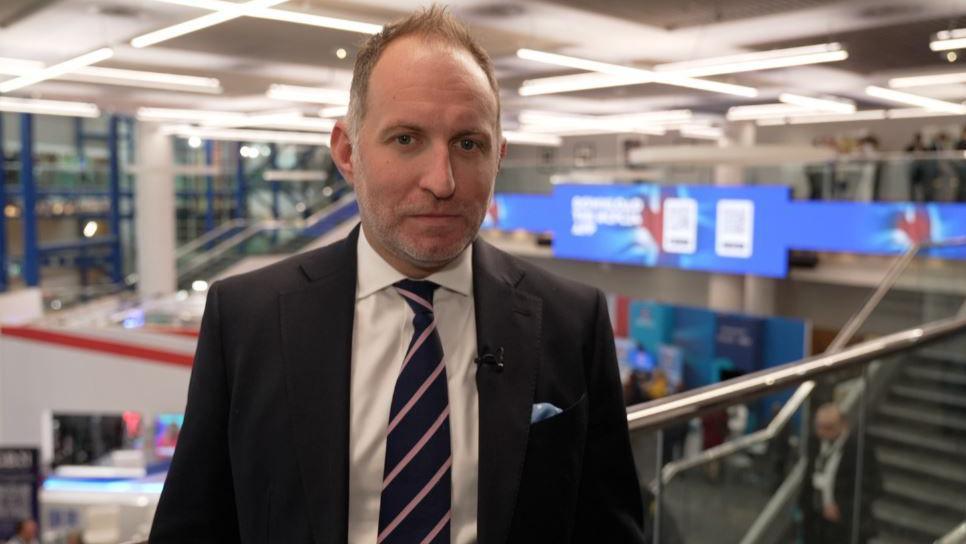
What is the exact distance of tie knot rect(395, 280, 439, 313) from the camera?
4.00 feet

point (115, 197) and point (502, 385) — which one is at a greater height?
point (502, 385)

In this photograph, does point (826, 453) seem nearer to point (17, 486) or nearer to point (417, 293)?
point (417, 293)

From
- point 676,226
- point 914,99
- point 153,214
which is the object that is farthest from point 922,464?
point 153,214

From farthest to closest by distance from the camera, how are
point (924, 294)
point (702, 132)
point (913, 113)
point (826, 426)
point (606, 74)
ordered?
point (702, 132)
point (913, 113)
point (606, 74)
point (924, 294)
point (826, 426)

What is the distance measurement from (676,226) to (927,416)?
10537 millimetres

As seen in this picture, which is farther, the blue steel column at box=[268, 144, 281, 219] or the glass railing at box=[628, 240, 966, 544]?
the blue steel column at box=[268, 144, 281, 219]

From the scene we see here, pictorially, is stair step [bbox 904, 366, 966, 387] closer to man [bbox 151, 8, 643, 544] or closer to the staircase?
the staircase

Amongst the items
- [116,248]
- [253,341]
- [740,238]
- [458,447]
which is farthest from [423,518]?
[116,248]

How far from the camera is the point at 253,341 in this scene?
3.90 feet

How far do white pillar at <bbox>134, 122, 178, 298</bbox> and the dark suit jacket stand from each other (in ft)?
64.1

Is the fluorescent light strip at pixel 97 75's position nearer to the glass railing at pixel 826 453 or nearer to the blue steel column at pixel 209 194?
the glass railing at pixel 826 453

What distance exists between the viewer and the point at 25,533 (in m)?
7.99

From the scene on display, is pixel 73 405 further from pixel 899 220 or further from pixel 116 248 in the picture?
pixel 116 248

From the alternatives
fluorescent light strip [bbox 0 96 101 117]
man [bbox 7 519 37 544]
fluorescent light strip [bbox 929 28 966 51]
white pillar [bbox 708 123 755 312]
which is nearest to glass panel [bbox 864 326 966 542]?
fluorescent light strip [bbox 929 28 966 51]
